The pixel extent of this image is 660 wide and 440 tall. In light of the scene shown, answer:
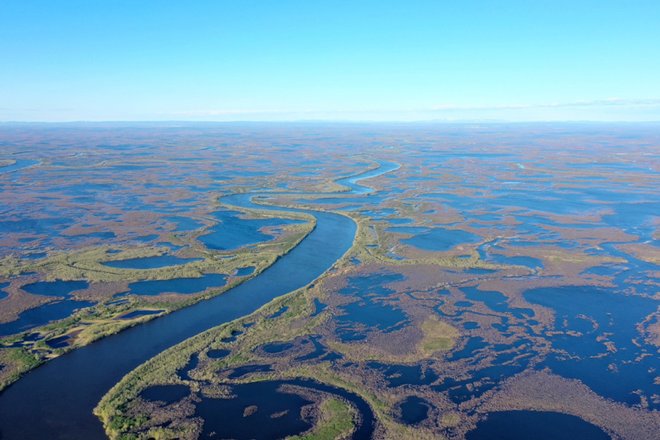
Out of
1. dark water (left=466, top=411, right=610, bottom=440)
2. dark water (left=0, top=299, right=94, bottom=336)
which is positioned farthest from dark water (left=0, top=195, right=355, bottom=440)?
dark water (left=466, top=411, right=610, bottom=440)

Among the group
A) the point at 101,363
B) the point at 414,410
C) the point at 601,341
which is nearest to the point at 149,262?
the point at 101,363

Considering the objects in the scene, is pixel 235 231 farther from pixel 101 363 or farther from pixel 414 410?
pixel 414 410

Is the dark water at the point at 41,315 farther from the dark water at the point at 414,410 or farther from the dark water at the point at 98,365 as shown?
the dark water at the point at 414,410

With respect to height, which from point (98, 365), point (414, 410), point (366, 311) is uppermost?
point (98, 365)

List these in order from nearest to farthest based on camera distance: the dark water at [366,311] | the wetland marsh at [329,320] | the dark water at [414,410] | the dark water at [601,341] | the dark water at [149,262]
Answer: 1. the dark water at [414,410]
2. the wetland marsh at [329,320]
3. the dark water at [601,341]
4. the dark water at [366,311]
5. the dark water at [149,262]

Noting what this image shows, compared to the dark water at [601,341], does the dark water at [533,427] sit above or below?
below

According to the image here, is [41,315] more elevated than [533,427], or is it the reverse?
[41,315]

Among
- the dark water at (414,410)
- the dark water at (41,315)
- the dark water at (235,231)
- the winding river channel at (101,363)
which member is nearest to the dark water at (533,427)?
the dark water at (414,410)

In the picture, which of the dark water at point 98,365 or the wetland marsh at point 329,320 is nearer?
the dark water at point 98,365
